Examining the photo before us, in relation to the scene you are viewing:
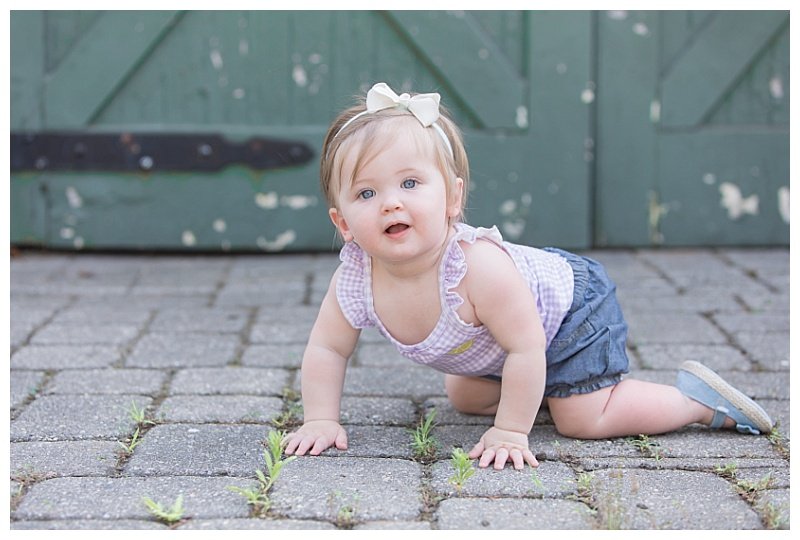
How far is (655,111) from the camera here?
14.9 ft

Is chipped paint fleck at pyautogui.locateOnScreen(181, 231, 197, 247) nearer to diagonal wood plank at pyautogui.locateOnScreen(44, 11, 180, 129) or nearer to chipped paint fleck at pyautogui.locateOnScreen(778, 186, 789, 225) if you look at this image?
diagonal wood plank at pyautogui.locateOnScreen(44, 11, 180, 129)

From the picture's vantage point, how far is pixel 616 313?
2441 mm

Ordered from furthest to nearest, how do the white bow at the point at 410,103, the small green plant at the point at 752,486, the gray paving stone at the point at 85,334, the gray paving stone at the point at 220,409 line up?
the gray paving stone at the point at 85,334
the gray paving stone at the point at 220,409
the white bow at the point at 410,103
the small green plant at the point at 752,486

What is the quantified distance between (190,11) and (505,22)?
4.26 feet

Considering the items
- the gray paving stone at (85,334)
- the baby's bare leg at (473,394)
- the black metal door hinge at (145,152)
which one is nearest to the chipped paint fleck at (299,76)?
the black metal door hinge at (145,152)

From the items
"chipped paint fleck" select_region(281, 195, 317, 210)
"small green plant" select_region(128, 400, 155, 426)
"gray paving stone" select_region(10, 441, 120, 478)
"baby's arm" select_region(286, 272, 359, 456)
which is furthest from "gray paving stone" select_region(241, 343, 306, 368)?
"chipped paint fleck" select_region(281, 195, 317, 210)

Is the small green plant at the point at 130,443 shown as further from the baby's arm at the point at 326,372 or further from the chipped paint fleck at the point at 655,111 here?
the chipped paint fleck at the point at 655,111

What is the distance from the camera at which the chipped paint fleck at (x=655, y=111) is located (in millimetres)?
4523

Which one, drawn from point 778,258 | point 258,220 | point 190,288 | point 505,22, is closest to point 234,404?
point 190,288

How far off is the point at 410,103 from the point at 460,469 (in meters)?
0.73

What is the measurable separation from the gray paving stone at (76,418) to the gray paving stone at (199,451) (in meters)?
0.11

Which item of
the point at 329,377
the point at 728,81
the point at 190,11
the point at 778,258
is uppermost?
the point at 190,11

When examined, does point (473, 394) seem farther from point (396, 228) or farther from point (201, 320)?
point (201, 320)
